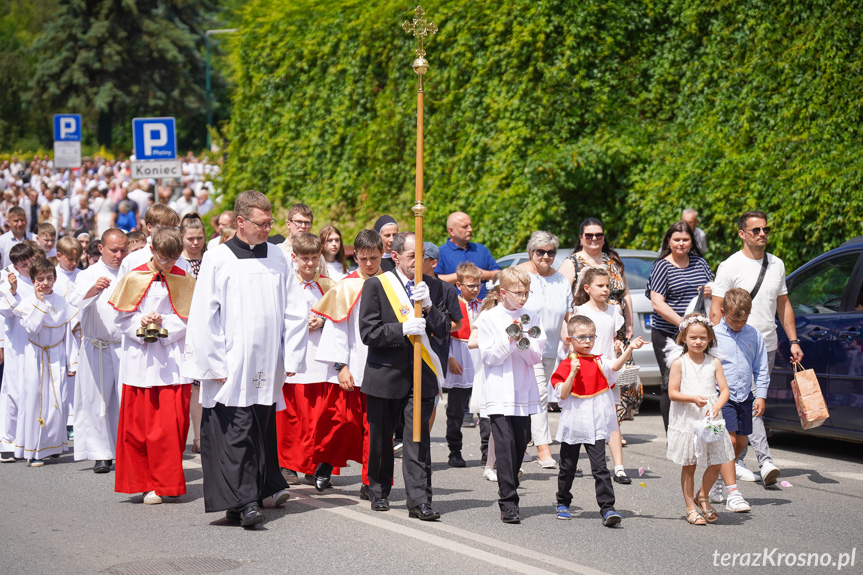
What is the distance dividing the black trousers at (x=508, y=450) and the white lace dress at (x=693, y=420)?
3.16 feet

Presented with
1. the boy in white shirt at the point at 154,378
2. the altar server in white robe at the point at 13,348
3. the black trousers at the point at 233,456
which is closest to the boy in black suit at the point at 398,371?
the black trousers at the point at 233,456

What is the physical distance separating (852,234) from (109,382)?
28.3 feet

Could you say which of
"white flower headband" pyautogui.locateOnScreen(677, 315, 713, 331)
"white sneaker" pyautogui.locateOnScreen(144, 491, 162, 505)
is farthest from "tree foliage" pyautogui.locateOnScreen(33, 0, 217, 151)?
"white flower headband" pyautogui.locateOnScreen(677, 315, 713, 331)

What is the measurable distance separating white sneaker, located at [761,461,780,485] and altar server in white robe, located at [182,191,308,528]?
3672mm

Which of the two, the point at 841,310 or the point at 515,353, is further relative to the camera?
the point at 841,310

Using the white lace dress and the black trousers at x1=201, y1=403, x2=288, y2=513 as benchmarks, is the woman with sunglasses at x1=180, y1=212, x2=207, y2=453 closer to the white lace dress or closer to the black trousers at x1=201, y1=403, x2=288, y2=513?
the black trousers at x1=201, y1=403, x2=288, y2=513

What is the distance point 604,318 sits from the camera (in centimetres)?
829

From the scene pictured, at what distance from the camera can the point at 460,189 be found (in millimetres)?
17953

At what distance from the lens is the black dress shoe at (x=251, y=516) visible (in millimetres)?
6965

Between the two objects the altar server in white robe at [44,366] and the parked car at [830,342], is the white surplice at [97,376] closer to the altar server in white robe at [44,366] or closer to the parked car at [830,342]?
the altar server in white robe at [44,366]

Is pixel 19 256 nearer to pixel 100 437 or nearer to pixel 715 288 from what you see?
pixel 100 437

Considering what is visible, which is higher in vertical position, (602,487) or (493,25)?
(493,25)

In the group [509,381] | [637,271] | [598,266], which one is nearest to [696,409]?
[509,381]

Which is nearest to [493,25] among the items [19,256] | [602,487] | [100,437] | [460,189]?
[460,189]
